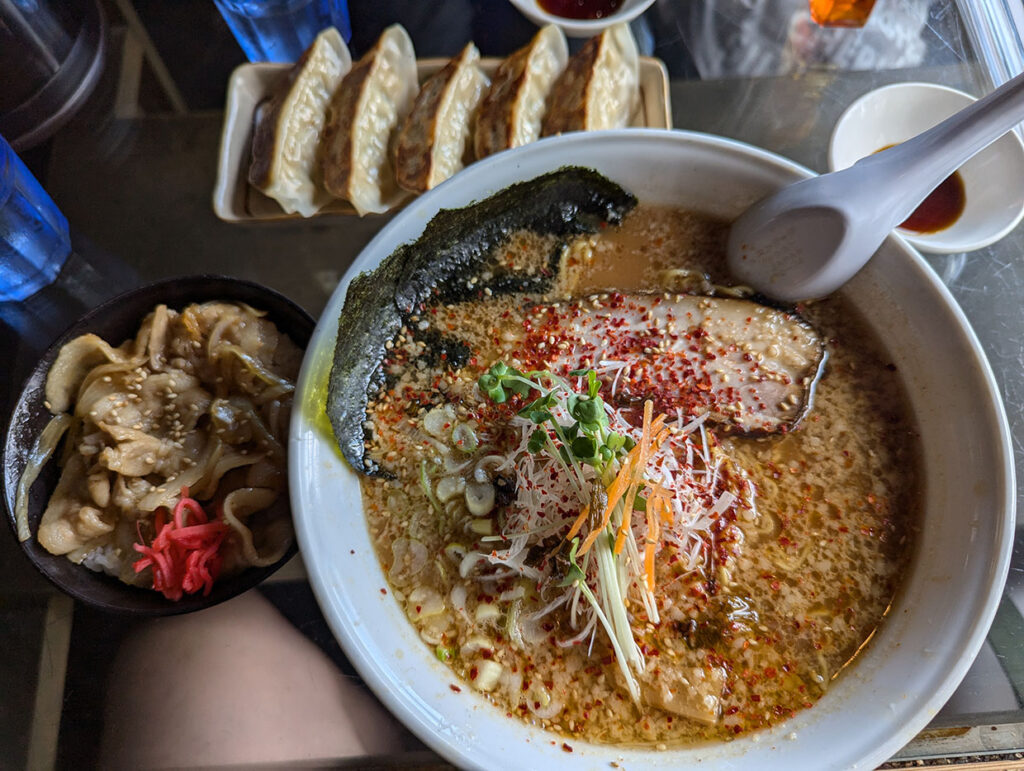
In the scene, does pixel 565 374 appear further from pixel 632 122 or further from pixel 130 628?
pixel 130 628

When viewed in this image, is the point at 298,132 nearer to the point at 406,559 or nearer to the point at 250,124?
the point at 250,124

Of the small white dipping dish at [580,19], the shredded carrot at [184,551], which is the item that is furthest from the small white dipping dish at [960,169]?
the shredded carrot at [184,551]

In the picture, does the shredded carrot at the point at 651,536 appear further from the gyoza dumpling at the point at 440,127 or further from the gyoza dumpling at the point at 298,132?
the gyoza dumpling at the point at 298,132

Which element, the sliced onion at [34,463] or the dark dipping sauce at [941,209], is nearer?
the sliced onion at [34,463]

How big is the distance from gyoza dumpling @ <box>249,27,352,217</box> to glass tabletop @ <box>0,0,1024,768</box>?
12 cm

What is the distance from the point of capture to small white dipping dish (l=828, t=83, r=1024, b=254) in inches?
60.1

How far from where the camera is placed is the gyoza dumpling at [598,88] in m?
1.52

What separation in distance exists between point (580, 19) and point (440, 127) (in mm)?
571

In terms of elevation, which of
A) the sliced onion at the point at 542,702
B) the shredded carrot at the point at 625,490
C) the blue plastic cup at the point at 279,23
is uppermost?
the blue plastic cup at the point at 279,23

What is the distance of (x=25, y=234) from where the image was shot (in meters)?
1.56

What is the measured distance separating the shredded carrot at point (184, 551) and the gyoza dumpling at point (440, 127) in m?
0.82

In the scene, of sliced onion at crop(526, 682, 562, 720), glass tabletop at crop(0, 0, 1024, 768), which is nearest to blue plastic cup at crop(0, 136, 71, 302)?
glass tabletop at crop(0, 0, 1024, 768)

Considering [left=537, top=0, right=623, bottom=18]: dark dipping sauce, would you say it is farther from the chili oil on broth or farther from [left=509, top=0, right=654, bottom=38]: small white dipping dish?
the chili oil on broth

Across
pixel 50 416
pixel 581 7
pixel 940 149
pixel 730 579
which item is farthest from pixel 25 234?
pixel 940 149
